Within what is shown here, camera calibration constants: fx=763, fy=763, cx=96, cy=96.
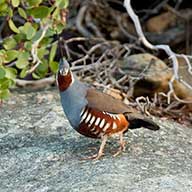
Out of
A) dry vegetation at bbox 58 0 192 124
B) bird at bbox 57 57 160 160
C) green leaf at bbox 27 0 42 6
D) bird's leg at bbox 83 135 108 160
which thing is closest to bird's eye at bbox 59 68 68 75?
bird at bbox 57 57 160 160

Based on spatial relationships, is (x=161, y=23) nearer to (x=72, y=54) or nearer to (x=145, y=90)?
(x=72, y=54)

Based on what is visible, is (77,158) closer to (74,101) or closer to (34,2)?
(74,101)

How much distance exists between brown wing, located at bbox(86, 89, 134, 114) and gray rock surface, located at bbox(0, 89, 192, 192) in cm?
21

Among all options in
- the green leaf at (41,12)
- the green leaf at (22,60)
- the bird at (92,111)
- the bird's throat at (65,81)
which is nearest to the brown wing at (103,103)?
the bird at (92,111)

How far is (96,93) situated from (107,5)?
2.88 metres

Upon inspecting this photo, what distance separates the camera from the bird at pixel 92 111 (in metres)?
3.39

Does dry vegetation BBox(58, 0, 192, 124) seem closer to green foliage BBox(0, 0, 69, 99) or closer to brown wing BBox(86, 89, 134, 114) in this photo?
green foliage BBox(0, 0, 69, 99)

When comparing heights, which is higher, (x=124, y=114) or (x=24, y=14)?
(x=24, y=14)

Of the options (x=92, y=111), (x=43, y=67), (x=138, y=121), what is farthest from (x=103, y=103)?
(x=43, y=67)

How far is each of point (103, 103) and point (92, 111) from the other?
0.27ft

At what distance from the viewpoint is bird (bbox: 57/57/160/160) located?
11.1 ft

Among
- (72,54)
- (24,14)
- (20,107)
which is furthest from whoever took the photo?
(72,54)

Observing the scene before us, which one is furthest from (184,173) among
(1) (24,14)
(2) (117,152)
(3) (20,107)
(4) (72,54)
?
(4) (72,54)

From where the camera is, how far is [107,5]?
6270 millimetres
